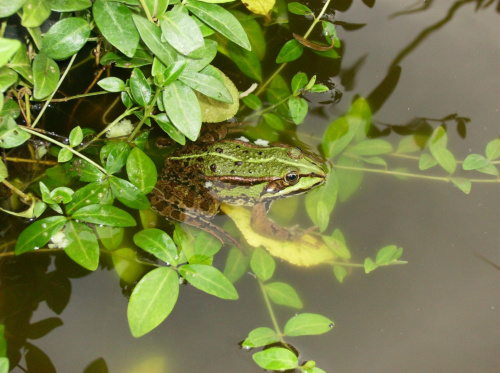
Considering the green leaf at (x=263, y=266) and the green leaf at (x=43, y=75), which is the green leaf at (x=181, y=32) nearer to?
the green leaf at (x=43, y=75)

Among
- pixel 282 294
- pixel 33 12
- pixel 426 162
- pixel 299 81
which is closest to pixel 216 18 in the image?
pixel 33 12

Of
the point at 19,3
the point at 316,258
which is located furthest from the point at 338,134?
the point at 19,3

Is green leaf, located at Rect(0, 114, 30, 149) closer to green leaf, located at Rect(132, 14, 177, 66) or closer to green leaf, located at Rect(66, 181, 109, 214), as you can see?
green leaf, located at Rect(66, 181, 109, 214)

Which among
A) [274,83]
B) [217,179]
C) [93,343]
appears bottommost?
[93,343]

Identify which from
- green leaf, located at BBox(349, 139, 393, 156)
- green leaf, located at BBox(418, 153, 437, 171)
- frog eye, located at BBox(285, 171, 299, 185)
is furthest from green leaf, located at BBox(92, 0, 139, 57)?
green leaf, located at BBox(418, 153, 437, 171)

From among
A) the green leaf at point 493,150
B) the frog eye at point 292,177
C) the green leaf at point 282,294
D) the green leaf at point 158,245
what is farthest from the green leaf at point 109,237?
the green leaf at point 493,150

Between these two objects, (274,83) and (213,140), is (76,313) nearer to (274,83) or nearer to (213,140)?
(213,140)

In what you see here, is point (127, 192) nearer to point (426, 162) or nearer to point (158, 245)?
point (158, 245)
